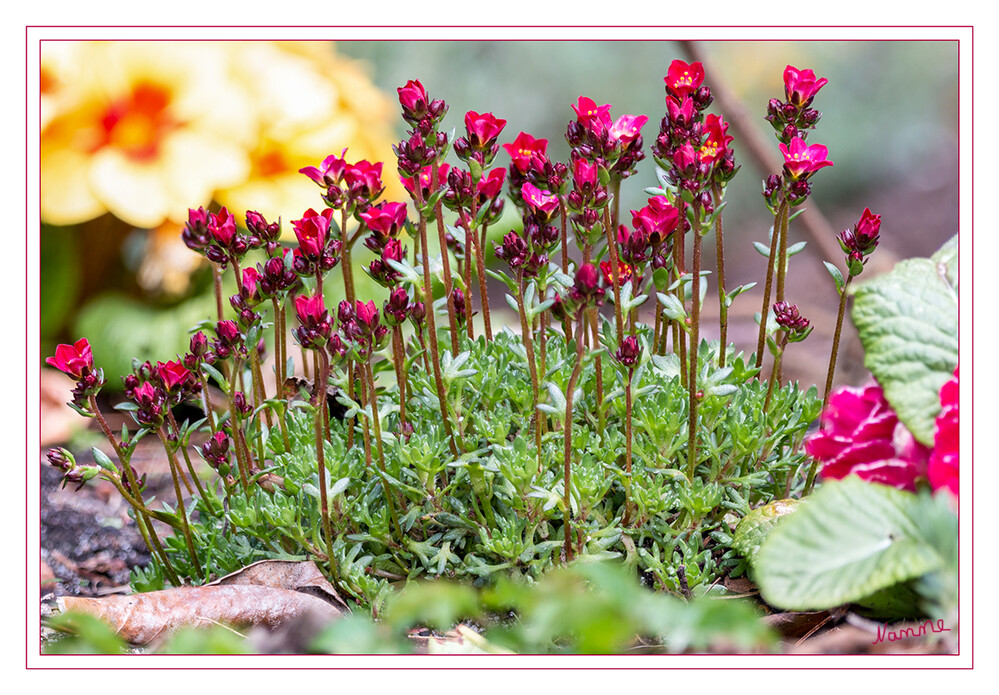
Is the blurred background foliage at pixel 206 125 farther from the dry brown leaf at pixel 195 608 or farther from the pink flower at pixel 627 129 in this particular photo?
the dry brown leaf at pixel 195 608

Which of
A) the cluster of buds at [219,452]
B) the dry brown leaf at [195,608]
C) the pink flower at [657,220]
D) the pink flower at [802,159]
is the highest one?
the pink flower at [802,159]

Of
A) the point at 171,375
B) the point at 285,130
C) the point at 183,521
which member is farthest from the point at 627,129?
the point at 285,130

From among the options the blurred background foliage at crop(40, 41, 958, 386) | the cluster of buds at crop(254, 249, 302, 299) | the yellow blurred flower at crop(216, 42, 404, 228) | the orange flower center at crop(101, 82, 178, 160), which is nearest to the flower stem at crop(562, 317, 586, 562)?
the cluster of buds at crop(254, 249, 302, 299)

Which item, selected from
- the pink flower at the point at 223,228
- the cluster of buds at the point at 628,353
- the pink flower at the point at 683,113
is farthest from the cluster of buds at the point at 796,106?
the pink flower at the point at 223,228

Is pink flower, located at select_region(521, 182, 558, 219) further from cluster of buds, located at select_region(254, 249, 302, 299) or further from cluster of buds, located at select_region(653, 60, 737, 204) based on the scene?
cluster of buds, located at select_region(254, 249, 302, 299)

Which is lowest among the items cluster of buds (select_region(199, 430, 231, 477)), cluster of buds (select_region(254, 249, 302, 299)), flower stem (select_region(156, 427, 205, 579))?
flower stem (select_region(156, 427, 205, 579))

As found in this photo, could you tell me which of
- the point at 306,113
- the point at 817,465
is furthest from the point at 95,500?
the point at 817,465

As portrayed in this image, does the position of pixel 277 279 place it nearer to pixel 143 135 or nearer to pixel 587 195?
pixel 587 195
